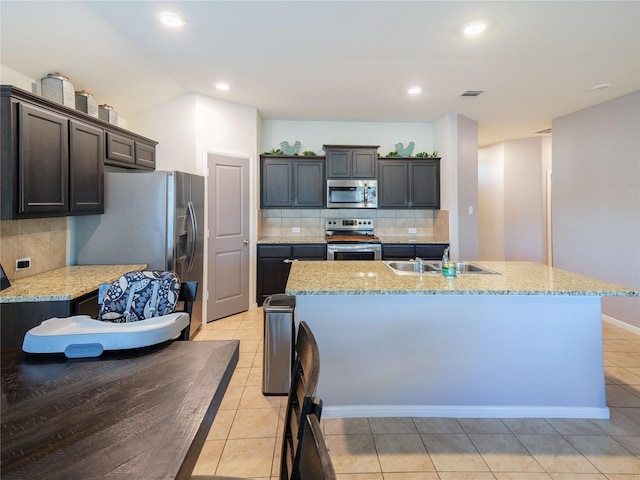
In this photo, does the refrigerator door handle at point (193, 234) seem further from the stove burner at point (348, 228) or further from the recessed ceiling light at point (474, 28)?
the recessed ceiling light at point (474, 28)

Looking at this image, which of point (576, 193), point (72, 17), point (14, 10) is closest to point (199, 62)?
point (72, 17)

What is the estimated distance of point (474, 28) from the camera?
99.3 inches

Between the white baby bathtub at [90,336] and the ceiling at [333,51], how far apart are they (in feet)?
7.03

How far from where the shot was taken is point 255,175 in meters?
4.53

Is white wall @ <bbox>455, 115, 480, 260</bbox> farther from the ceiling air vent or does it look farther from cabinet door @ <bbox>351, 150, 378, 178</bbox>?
cabinet door @ <bbox>351, 150, 378, 178</bbox>

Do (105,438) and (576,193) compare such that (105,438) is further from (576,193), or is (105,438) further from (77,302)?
(576,193)

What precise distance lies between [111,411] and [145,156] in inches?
135

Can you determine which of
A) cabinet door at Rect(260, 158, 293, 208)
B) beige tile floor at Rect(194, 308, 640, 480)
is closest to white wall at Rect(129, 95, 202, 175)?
cabinet door at Rect(260, 158, 293, 208)

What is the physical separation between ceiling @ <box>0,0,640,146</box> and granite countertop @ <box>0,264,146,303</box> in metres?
1.57

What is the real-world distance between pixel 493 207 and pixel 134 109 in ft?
20.3

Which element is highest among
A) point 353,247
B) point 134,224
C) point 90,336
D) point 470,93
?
point 470,93

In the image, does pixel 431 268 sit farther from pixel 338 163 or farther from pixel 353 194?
pixel 338 163

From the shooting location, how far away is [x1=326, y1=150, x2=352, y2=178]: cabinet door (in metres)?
4.86

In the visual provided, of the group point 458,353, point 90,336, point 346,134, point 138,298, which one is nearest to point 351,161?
point 346,134
